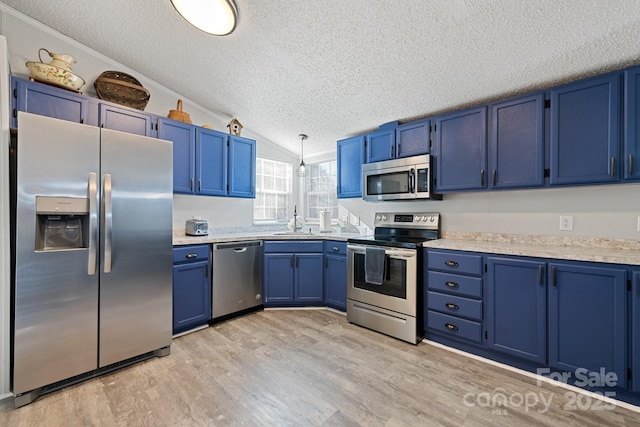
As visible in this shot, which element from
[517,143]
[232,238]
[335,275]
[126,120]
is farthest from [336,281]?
[126,120]

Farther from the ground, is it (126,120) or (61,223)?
(126,120)

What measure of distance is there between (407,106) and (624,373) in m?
2.63

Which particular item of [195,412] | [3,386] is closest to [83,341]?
[3,386]

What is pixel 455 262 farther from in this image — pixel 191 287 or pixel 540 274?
pixel 191 287

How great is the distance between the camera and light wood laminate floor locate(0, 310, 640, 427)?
159 cm

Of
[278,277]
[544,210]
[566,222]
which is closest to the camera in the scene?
[566,222]

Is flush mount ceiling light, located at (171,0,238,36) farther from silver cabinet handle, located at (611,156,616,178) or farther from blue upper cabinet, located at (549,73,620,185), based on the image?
silver cabinet handle, located at (611,156,616,178)

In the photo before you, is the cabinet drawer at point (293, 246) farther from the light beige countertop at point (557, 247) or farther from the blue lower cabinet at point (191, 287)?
the light beige countertop at point (557, 247)

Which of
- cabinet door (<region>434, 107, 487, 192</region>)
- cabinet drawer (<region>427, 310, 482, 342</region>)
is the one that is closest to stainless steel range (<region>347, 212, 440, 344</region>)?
cabinet drawer (<region>427, 310, 482, 342</region>)

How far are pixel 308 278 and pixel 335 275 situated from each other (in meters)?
0.35

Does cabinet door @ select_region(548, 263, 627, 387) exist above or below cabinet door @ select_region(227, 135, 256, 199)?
below

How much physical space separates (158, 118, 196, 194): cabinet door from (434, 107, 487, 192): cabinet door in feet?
8.77

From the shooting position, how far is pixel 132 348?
2.12 meters

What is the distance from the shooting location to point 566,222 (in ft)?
7.57
